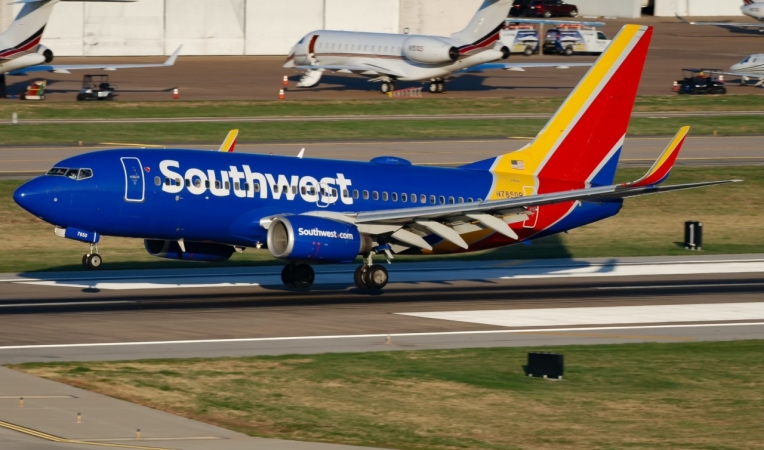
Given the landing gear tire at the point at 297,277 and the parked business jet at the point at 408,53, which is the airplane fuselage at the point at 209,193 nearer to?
the landing gear tire at the point at 297,277

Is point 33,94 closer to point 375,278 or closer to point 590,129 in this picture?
point 590,129

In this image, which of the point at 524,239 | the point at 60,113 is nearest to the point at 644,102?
the point at 60,113

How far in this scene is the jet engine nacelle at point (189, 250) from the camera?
131ft

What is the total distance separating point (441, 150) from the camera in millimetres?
75375

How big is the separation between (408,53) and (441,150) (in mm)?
29704

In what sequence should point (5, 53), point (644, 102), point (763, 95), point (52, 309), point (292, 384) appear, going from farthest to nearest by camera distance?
point (763, 95), point (644, 102), point (5, 53), point (52, 309), point (292, 384)

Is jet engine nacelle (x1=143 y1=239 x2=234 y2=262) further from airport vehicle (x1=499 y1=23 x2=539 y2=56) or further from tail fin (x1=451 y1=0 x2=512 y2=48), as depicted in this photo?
airport vehicle (x1=499 y1=23 x2=539 y2=56)

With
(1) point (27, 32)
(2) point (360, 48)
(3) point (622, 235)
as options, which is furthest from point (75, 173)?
(2) point (360, 48)

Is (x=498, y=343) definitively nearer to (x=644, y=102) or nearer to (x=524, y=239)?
(x=524, y=239)

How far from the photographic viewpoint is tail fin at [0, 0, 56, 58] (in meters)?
91.2

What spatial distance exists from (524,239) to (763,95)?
225ft

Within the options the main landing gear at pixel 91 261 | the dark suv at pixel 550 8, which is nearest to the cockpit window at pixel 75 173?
the main landing gear at pixel 91 261

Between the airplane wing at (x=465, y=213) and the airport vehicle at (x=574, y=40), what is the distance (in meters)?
99.2

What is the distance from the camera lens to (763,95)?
106250 millimetres
